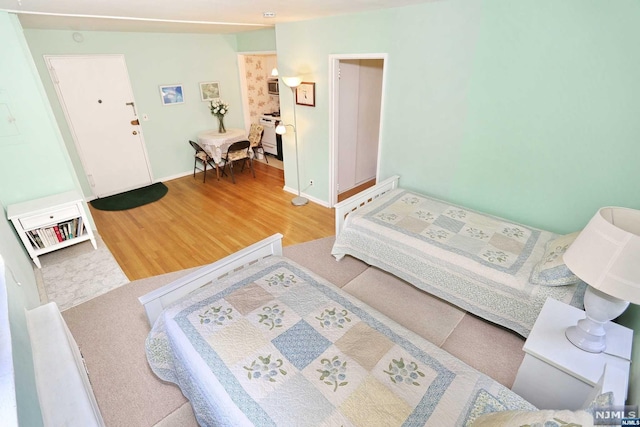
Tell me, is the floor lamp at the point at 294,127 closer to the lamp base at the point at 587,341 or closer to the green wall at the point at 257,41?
the green wall at the point at 257,41

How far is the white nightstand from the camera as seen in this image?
1336mm

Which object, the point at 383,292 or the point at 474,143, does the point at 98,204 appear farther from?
the point at 474,143

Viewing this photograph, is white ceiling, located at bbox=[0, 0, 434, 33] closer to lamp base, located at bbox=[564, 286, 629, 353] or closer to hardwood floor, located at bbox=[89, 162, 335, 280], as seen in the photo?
hardwood floor, located at bbox=[89, 162, 335, 280]

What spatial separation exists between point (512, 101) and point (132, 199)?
5040 mm

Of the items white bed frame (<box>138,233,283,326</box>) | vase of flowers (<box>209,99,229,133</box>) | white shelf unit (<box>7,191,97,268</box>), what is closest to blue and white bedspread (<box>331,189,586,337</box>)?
white bed frame (<box>138,233,283,326</box>)

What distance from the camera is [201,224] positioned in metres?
3.94

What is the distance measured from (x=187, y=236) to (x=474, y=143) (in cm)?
334

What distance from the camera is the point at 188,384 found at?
165cm

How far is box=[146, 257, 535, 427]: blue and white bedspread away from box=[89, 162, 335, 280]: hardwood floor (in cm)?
155

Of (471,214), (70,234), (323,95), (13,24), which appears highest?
(13,24)

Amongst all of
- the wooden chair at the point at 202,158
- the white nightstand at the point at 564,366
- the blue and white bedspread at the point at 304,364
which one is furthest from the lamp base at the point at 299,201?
the white nightstand at the point at 564,366

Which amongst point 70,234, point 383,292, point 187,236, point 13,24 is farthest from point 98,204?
point 383,292

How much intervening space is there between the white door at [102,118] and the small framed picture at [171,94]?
47 cm

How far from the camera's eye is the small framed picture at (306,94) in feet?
12.8
